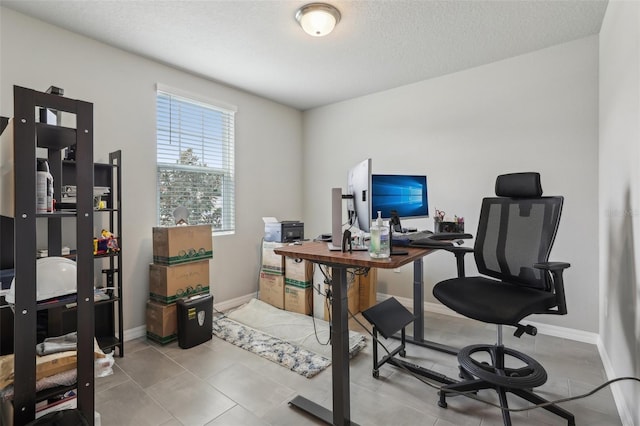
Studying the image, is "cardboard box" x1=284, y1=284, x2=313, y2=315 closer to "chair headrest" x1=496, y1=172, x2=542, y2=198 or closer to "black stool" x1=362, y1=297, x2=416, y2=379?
"black stool" x1=362, y1=297, x2=416, y2=379

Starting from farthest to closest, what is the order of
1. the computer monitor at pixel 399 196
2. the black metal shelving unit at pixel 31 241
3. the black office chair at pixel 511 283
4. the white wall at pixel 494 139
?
the white wall at pixel 494 139, the computer monitor at pixel 399 196, the black office chair at pixel 511 283, the black metal shelving unit at pixel 31 241

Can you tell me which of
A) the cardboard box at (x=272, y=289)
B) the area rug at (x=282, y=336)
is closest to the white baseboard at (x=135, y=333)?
the area rug at (x=282, y=336)

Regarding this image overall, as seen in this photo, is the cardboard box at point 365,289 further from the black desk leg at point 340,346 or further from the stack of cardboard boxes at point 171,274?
the black desk leg at point 340,346

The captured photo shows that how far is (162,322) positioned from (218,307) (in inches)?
34.5

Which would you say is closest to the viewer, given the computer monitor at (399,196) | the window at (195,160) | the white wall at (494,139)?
the computer monitor at (399,196)

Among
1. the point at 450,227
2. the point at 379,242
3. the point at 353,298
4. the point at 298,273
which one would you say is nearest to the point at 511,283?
the point at 450,227

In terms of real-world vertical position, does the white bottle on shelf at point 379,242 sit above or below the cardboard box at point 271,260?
above

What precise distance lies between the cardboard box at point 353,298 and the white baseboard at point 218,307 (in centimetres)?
114

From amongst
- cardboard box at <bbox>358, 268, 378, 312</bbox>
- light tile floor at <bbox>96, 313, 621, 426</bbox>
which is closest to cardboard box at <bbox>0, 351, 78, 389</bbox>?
light tile floor at <bbox>96, 313, 621, 426</bbox>

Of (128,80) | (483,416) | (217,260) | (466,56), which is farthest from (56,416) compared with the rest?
(466,56)

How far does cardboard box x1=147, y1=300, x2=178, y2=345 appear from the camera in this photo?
2621mm

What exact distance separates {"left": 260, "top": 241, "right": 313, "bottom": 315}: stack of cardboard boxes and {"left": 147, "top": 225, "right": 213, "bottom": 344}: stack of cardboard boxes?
0.79m

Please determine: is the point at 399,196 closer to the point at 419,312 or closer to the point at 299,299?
the point at 419,312

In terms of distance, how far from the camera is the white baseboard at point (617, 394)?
1.61 metres
